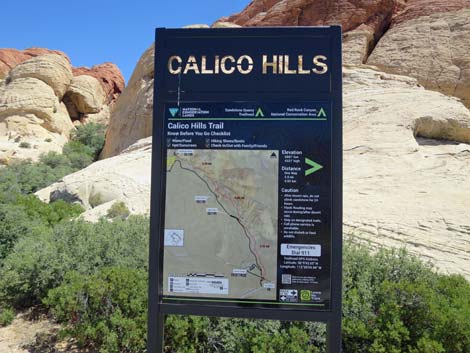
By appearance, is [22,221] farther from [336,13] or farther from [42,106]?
[42,106]

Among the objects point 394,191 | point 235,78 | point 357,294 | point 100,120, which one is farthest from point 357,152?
point 100,120

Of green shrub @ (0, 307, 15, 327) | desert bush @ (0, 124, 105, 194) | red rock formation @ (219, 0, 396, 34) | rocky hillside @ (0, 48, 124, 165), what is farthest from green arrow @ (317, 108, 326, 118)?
rocky hillside @ (0, 48, 124, 165)

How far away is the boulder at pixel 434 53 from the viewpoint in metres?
18.5

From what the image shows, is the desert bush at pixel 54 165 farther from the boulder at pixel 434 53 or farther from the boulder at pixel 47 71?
the boulder at pixel 434 53

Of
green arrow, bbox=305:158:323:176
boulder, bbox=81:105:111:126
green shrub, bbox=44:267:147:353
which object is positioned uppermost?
boulder, bbox=81:105:111:126

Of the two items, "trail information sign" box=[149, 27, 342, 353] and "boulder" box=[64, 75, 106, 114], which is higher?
"boulder" box=[64, 75, 106, 114]

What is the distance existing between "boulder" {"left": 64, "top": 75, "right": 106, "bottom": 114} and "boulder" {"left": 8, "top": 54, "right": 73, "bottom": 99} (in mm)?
1691

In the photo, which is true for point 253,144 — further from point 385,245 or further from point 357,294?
point 385,245

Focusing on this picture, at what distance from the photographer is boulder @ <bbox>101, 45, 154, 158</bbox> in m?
20.2

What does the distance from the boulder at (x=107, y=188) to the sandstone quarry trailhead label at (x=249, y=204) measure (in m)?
7.59

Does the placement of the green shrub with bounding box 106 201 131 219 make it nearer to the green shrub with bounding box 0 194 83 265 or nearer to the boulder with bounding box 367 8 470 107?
the green shrub with bounding box 0 194 83 265

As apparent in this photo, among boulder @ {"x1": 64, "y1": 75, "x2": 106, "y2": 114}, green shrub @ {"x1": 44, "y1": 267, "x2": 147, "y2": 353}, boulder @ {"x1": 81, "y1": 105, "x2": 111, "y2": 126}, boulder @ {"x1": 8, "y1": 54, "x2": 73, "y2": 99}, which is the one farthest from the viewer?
boulder @ {"x1": 81, "y1": 105, "x2": 111, "y2": 126}

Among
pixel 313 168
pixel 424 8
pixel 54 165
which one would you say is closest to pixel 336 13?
pixel 424 8

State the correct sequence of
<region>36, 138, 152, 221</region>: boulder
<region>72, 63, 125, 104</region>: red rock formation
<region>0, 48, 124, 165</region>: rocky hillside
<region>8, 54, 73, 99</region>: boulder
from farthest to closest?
1. <region>72, 63, 125, 104</region>: red rock formation
2. <region>8, 54, 73, 99</region>: boulder
3. <region>0, 48, 124, 165</region>: rocky hillside
4. <region>36, 138, 152, 221</region>: boulder
